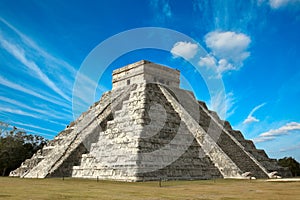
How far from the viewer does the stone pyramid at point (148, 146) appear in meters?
19.7

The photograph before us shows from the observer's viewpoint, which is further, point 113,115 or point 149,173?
point 113,115

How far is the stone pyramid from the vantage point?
1968cm

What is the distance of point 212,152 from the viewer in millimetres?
23188

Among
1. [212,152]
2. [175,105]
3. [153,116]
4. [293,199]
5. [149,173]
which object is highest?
[175,105]

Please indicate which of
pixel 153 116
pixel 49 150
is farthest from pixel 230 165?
pixel 49 150

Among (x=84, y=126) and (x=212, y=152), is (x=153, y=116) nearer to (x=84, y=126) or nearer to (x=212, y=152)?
(x=212, y=152)

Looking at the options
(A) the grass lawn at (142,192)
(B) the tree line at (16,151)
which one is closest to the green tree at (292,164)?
(B) the tree line at (16,151)

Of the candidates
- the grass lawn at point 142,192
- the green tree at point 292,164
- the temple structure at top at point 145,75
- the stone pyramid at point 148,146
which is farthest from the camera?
the green tree at point 292,164

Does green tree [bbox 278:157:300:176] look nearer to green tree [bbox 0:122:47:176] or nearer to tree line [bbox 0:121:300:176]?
tree line [bbox 0:121:300:176]

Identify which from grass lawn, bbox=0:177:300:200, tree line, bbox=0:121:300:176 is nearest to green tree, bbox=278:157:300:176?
tree line, bbox=0:121:300:176

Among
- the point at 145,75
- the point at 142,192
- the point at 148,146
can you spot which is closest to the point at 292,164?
the point at 145,75

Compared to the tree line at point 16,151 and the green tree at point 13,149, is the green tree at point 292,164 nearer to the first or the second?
the tree line at point 16,151

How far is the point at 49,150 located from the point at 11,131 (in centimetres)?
1135

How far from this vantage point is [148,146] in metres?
19.7
